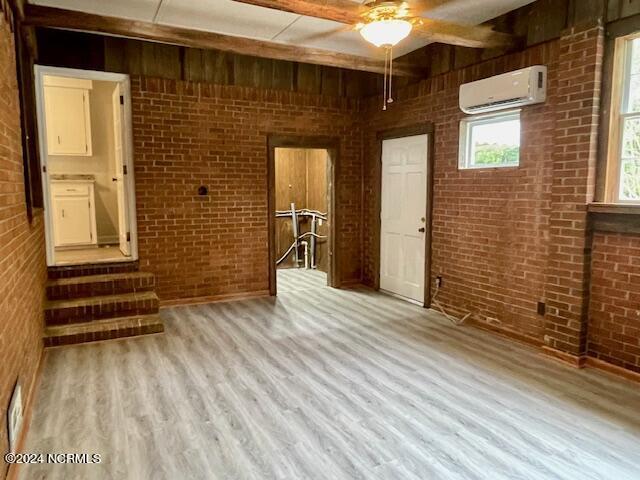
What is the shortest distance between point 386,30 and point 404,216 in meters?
2.81

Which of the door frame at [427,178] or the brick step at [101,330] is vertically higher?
the door frame at [427,178]

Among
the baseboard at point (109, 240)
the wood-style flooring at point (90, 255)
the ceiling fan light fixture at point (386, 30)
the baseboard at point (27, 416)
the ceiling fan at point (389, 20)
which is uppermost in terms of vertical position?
the ceiling fan at point (389, 20)

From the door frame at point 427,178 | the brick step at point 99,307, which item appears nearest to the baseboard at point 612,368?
the door frame at point 427,178

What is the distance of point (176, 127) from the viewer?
4.91 m

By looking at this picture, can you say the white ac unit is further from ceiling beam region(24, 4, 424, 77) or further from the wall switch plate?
the wall switch plate

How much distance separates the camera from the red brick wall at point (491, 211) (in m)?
3.68

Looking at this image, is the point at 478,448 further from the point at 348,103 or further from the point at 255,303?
the point at 348,103

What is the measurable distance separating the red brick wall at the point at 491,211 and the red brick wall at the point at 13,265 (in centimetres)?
374

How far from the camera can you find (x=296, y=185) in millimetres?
8359

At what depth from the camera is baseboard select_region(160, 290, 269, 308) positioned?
5.05 m

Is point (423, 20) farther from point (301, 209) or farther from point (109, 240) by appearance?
point (301, 209)

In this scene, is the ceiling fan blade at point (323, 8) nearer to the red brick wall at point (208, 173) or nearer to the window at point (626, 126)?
the window at point (626, 126)

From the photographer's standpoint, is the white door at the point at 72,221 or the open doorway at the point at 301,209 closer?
the white door at the point at 72,221

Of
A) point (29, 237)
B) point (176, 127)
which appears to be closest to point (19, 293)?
point (29, 237)
